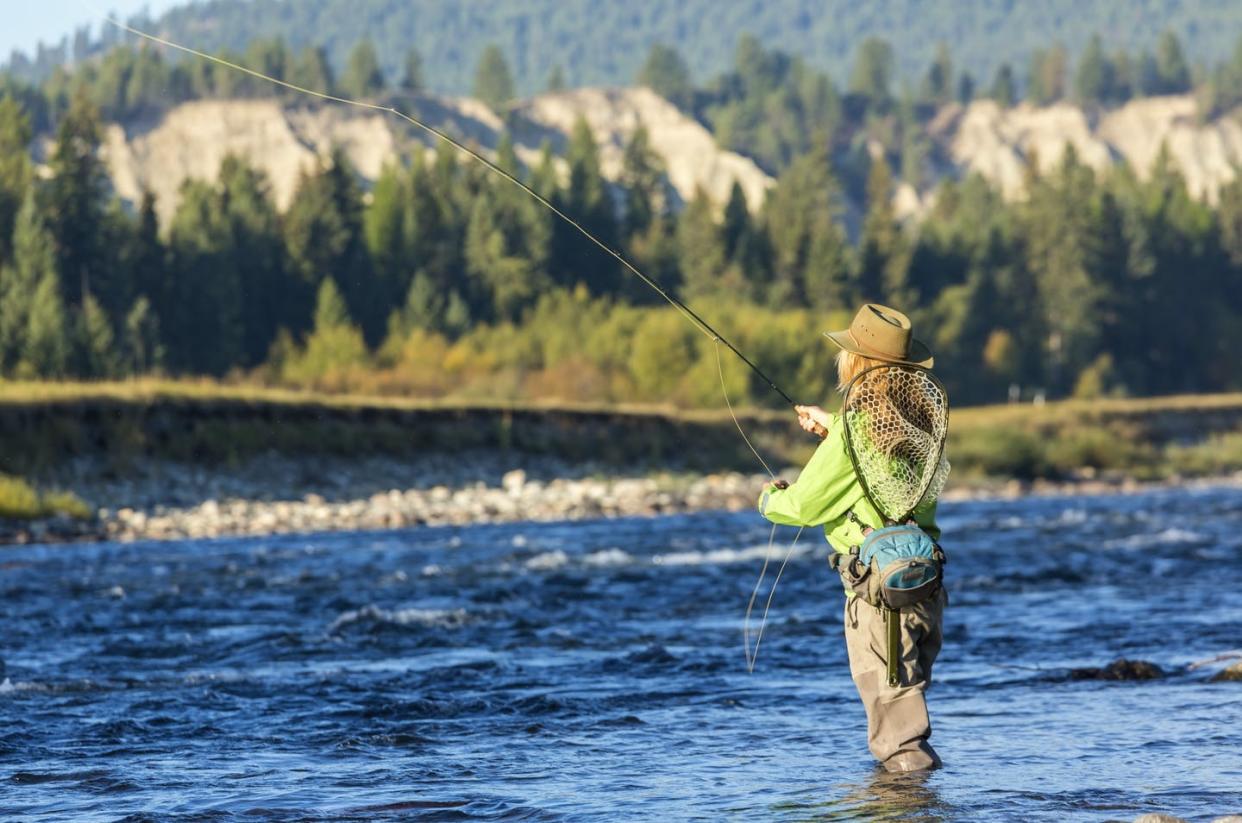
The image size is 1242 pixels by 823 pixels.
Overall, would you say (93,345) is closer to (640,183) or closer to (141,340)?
(141,340)

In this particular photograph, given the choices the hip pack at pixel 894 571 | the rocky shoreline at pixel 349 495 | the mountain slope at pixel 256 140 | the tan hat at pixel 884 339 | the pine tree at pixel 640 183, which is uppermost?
the mountain slope at pixel 256 140

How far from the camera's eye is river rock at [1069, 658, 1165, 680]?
10125mm

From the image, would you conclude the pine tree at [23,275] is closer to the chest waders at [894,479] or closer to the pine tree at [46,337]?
the pine tree at [46,337]

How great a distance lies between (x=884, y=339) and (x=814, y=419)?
1.50ft

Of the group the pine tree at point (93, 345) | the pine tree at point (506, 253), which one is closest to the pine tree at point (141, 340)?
the pine tree at point (93, 345)

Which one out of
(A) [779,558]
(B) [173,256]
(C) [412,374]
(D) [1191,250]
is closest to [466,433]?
(A) [779,558]

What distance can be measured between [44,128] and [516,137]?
4746 cm

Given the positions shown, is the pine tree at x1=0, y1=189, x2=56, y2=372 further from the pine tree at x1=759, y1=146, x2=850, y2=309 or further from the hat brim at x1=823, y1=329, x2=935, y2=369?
the hat brim at x1=823, y1=329, x2=935, y2=369

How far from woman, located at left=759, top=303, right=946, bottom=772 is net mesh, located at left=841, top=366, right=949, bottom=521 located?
0.05 metres

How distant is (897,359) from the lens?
22.3 ft

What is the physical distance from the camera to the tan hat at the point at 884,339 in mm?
6746

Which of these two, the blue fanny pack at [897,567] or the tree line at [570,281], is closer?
the blue fanny pack at [897,567]

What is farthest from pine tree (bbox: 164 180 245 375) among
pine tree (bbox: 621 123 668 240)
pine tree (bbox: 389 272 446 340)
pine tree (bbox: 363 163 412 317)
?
pine tree (bbox: 621 123 668 240)

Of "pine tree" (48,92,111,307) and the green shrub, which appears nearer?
the green shrub
